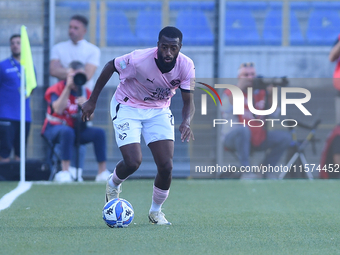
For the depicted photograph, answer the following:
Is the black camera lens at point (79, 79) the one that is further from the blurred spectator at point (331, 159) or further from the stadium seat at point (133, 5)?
the blurred spectator at point (331, 159)

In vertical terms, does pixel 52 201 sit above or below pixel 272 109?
below

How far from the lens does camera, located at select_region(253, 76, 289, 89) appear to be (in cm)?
979

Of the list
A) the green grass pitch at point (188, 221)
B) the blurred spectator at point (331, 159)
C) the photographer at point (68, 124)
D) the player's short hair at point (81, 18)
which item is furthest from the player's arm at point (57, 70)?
the blurred spectator at point (331, 159)

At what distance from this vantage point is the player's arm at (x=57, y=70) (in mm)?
9867

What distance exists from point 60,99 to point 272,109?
332 centimetres

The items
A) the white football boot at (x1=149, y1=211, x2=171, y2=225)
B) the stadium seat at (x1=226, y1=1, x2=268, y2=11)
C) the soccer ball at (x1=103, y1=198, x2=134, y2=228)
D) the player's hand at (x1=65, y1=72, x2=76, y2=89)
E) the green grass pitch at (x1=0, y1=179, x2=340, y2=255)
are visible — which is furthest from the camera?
the stadium seat at (x1=226, y1=1, x2=268, y2=11)

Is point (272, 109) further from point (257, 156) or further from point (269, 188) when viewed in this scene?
point (269, 188)

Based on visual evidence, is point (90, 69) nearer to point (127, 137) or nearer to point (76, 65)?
point (76, 65)

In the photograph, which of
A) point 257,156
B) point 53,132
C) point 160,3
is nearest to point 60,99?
point 53,132

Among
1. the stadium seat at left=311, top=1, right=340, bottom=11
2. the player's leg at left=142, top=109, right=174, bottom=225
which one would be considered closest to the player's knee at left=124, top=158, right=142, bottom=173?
the player's leg at left=142, top=109, right=174, bottom=225

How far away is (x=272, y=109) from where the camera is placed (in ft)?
32.0

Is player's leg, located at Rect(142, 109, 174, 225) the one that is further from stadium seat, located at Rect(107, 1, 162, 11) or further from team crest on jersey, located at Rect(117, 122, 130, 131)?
stadium seat, located at Rect(107, 1, 162, 11)

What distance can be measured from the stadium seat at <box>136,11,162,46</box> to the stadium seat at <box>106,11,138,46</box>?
0.50 ft

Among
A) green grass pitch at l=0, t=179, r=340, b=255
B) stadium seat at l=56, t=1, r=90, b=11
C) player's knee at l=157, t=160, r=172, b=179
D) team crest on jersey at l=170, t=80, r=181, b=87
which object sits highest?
stadium seat at l=56, t=1, r=90, b=11
